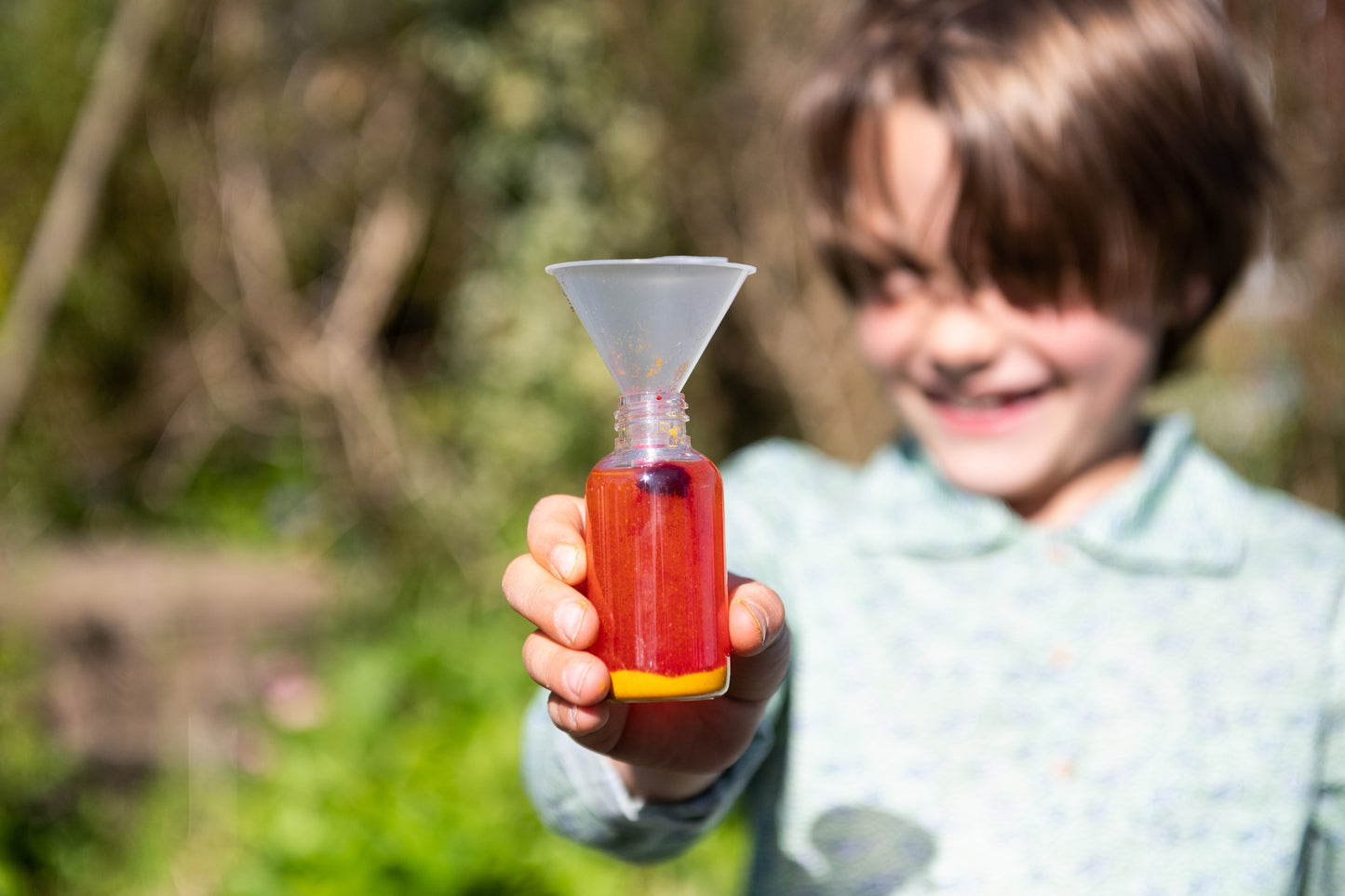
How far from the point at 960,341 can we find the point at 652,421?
701mm

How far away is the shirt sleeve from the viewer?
4.00 feet

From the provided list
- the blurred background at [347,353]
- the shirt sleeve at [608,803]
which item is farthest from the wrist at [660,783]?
the blurred background at [347,353]

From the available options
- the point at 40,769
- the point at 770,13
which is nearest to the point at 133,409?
the point at 40,769

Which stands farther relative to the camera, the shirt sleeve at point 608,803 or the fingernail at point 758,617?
the shirt sleeve at point 608,803

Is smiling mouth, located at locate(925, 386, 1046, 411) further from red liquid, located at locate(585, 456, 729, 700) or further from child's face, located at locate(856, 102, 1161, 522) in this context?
red liquid, located at locate(585, 456, 729, 700)

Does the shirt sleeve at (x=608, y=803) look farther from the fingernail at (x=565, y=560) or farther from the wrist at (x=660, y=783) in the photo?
the fingernail at (x=565, y=560)

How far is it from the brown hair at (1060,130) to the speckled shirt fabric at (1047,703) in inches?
13.4

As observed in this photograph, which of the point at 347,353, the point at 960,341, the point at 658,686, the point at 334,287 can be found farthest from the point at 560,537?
the point at 334,287

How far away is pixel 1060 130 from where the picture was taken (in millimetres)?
1529

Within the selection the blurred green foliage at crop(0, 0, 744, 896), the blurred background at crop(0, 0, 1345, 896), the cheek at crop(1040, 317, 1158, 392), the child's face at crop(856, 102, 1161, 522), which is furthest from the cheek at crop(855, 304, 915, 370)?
the blurred green foliage at crop(0, 0, 744, 896)

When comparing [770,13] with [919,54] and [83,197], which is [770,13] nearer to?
[83,197]

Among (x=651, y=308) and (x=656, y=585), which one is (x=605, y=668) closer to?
(x=656, y=585)

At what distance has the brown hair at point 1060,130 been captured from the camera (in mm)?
1508

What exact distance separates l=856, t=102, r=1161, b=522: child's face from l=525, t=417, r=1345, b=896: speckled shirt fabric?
11 cm
